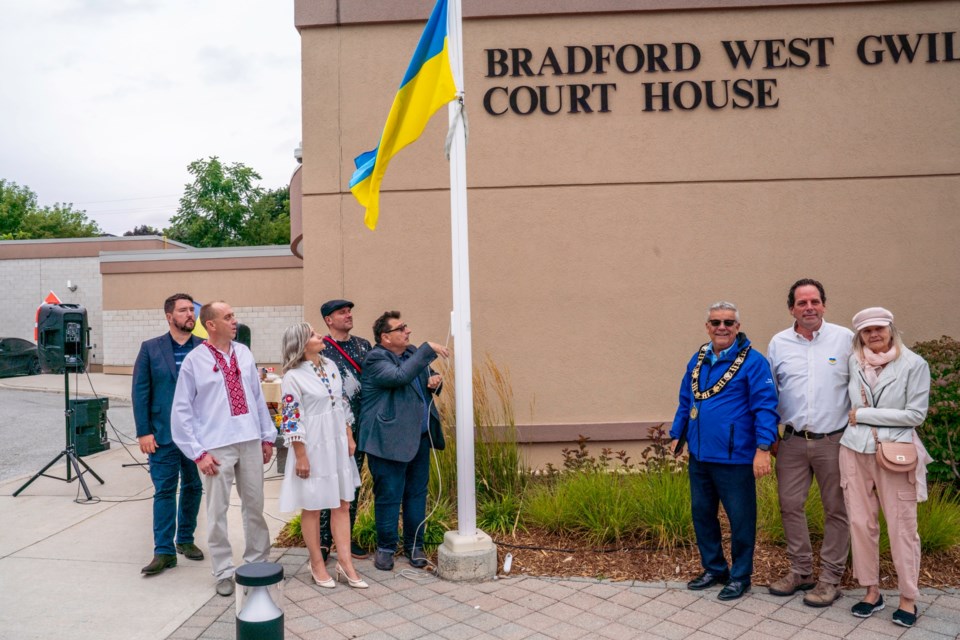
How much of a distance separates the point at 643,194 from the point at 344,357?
3769 millimetres

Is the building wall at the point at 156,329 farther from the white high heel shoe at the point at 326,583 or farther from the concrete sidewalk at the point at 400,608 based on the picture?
the white high heel shoe at the point at 326,583

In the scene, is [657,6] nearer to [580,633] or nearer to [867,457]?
[867,457]

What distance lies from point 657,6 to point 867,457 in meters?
5.17

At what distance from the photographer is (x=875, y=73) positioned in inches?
298

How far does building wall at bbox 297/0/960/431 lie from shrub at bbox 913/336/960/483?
1392 millimetres

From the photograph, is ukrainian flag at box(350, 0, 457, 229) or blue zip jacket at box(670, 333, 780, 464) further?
ukrainian flag at box(350, 0, 457, 229)

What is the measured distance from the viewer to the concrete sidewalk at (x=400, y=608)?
4.25 metres

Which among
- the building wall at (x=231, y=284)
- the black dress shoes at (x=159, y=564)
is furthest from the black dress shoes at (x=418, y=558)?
the building wall at (x=231, y=284)

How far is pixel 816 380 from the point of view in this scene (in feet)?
15.2

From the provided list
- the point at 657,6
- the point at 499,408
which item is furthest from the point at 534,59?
the point at 499,408

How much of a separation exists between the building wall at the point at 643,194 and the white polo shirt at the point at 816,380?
2.87 metres

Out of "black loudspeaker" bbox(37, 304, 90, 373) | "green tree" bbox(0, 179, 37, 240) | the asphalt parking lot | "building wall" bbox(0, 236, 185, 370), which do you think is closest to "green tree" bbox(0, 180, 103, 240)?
"green tree" bbox(0, 179, 37, 240)

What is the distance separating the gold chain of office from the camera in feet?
15.4

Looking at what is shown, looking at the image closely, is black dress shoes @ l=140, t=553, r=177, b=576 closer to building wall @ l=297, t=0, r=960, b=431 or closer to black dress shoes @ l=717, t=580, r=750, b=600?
building wall @ l=297, t=0, r=960, b=431
